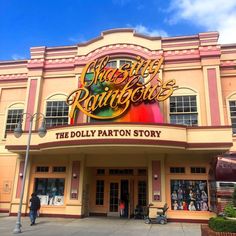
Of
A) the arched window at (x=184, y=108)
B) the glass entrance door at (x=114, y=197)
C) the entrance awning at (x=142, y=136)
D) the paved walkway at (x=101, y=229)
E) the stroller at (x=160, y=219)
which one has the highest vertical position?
the arched window at (x=184, y=108)

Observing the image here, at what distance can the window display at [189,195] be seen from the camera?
18250mm

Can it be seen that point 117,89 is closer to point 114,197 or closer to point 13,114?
point 114,197

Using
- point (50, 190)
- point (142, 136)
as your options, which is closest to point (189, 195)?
point (142, 136)

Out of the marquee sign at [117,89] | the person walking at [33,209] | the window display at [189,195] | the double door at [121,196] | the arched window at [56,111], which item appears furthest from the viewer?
the arched window at [56,111]

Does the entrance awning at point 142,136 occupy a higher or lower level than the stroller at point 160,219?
higher

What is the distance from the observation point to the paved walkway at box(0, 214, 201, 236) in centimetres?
1366

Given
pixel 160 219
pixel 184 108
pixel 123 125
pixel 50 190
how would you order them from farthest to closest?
1. pixel 50 190
2. pixel 184 108
3. pixel 160 219
4. pixel 123 125

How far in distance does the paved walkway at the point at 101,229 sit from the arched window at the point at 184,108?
22.2 ft

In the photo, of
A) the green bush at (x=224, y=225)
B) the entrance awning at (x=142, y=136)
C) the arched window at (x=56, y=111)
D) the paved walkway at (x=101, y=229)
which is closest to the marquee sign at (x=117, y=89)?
the arched window at (x=56, y=111)

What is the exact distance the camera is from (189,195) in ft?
60.8

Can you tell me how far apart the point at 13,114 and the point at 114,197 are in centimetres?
1037

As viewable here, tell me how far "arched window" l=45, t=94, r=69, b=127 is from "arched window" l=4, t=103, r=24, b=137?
8.47ft

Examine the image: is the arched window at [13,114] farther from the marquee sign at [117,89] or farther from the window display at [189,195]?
the window display at [189,195]

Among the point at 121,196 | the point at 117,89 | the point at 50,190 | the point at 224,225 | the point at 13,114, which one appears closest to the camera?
the point at 224,225
